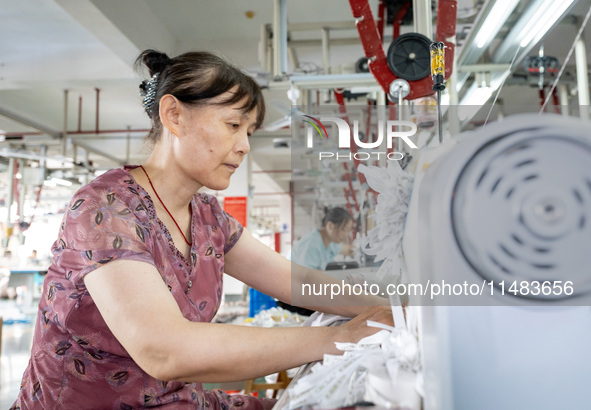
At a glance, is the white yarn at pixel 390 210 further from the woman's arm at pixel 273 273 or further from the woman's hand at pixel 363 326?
the woman's arm at pixel 273 273

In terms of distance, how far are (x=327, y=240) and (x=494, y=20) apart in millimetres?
1993

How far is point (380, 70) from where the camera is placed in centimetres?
151

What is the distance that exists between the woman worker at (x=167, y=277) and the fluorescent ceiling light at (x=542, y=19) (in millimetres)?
1277

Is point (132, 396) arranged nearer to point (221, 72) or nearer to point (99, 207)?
point (99, 207)

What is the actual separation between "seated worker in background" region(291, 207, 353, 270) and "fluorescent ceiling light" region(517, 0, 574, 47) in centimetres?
135

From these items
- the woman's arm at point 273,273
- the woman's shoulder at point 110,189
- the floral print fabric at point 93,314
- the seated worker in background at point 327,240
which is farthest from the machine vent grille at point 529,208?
the seated worker in background at point 327,240

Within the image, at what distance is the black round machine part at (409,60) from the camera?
54.4 inches

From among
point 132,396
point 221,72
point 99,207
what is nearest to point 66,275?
point 99,207

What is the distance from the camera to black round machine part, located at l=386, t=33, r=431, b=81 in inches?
54.4

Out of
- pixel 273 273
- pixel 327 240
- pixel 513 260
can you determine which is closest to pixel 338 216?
pixel 327 240

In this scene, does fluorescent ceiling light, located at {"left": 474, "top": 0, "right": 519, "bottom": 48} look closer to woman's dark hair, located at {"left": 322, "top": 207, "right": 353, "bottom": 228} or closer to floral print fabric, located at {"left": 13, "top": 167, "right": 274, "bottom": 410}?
woman's dark hair, located at {"left": 322, "top": 207, "right": 353, "bottom": 228}

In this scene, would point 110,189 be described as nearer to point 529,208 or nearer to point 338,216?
point 529,208

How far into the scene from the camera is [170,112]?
1028 mm

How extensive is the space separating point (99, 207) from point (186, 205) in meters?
0.32
